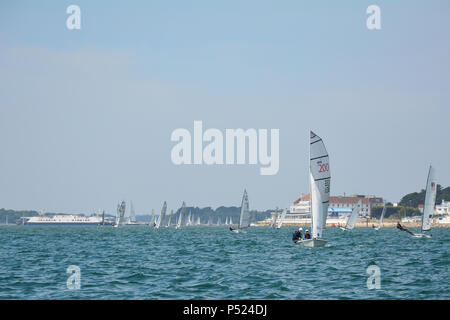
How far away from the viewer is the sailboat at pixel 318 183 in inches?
2066

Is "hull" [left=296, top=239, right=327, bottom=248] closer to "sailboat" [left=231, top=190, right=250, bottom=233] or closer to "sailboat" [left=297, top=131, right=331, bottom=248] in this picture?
"sailboat" [left=297, top=131, right=331, bottom=248]

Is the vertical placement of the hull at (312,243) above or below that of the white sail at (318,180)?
below

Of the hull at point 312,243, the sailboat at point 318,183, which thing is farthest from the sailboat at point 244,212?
the sailboat at point 318,183

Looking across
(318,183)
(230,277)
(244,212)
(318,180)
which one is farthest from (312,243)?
(244,212)

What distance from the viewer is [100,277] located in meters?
32.0

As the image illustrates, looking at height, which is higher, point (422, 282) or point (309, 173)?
point (309, 173)

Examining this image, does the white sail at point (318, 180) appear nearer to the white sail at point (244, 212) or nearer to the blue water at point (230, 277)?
the blue water at point (230, 277)

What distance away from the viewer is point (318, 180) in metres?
52.9

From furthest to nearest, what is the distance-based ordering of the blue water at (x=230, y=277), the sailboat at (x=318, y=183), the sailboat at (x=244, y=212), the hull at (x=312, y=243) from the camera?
the sailboat at (x=244, y=212)
the sailboat at (x=318, y=183)
the hull at (x=312, y=243)
the blue water at (x=230, y=277)

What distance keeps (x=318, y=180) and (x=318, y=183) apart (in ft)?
0.83
